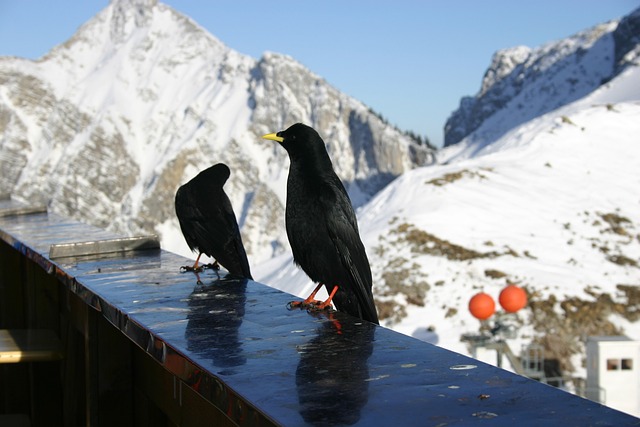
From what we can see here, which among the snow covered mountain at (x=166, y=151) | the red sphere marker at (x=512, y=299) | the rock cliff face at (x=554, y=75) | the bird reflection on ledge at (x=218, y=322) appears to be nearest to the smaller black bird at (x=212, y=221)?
the bird reflection on ledge at (x=218, y=322)

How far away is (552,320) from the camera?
17.8 meters

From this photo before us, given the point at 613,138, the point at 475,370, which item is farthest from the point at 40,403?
the point at 613,138

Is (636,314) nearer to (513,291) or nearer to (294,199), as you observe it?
(513,291)

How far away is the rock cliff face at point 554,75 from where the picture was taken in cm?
11731

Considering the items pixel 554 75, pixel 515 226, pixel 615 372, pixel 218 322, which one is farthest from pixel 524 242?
pixel 554 75

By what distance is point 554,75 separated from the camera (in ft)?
441

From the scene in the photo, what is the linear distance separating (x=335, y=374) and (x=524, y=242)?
20359mm

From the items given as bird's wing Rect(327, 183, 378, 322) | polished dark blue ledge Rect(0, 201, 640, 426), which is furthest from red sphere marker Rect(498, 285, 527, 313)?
polished dark blue ledge Rect(0, 201, 640, 426)

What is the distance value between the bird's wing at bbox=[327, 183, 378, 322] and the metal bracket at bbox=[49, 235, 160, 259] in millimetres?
1443

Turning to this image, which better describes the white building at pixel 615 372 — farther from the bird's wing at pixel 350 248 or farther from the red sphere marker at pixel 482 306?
the bird's wing at pixel 350 248

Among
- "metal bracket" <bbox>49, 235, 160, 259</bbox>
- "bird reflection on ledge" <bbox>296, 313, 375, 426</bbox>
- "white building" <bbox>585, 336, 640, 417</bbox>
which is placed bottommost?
"white building" <bbox>585, 336, 640, 417</bbox>

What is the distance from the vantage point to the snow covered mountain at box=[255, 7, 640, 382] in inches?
704

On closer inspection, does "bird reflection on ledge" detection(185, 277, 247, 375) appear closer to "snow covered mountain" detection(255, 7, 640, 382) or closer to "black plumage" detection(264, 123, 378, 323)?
"black plumage" detection(264, 123, 378, 323)

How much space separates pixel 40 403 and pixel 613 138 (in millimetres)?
28466
